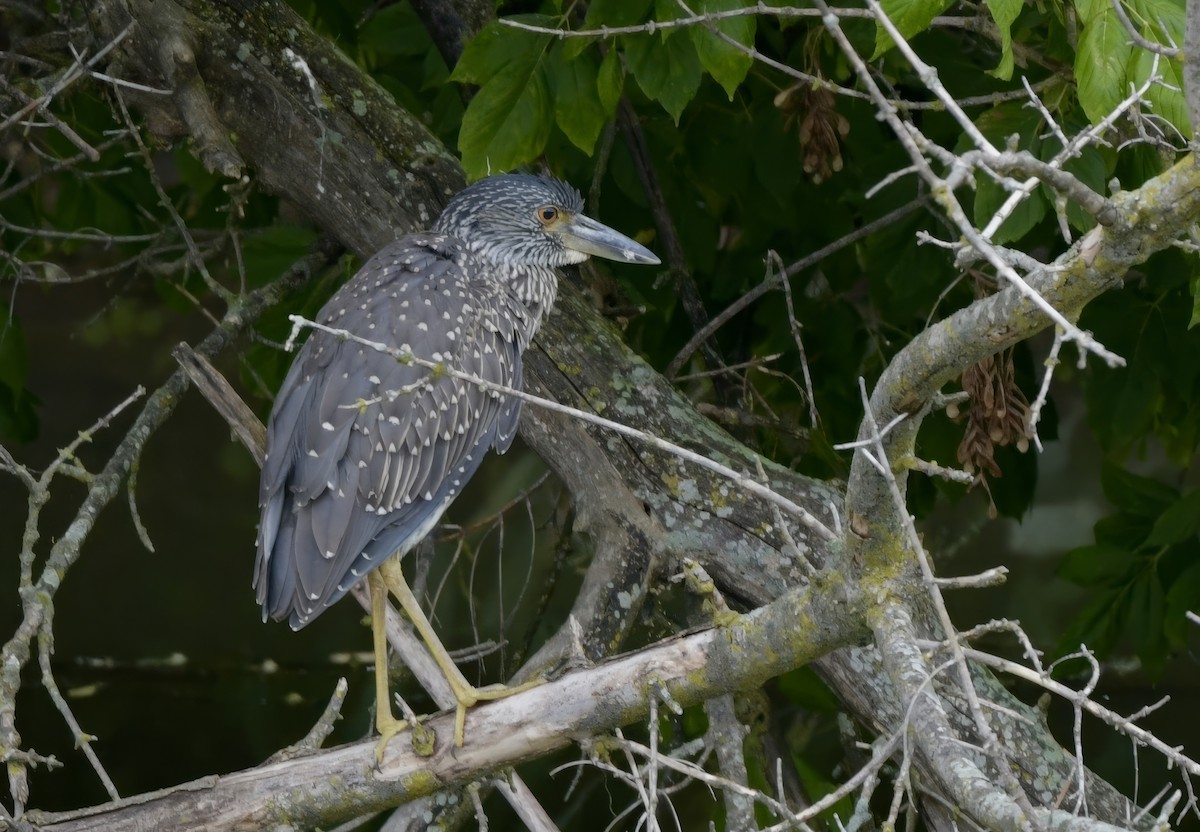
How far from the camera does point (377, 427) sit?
255cm

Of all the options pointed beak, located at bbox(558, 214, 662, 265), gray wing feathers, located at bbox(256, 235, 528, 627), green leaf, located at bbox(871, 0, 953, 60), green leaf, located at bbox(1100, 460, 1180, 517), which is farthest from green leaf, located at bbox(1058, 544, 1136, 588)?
green leaf, located at bbox(871, 0, 953, 60)

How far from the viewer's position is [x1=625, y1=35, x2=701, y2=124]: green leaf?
2301 mm

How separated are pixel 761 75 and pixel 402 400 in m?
1.21

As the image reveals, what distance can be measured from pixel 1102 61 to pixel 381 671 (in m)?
1.69

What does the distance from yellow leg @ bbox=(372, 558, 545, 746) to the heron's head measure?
753mm

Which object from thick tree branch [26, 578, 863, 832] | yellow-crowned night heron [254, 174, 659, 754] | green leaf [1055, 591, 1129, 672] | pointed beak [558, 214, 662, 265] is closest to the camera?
thick tree branch [26, 578, 863, 832]

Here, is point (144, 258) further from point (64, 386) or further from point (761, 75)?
point (64, 386)

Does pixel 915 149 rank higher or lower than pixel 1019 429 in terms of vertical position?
higher

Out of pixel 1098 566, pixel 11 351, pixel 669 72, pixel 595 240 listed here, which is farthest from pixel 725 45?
pixel 11 351

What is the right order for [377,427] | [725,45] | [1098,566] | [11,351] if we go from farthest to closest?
1. [1098,566]
2. [11,351]
3. [377,427]
4. [725,45]

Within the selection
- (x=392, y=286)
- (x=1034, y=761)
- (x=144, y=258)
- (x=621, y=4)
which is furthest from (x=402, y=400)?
(x=1034, y=761)

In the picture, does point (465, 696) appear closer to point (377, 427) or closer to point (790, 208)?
point (377, 427)

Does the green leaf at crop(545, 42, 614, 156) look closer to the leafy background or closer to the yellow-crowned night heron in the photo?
the leafy background

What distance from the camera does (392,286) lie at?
2688 mm
